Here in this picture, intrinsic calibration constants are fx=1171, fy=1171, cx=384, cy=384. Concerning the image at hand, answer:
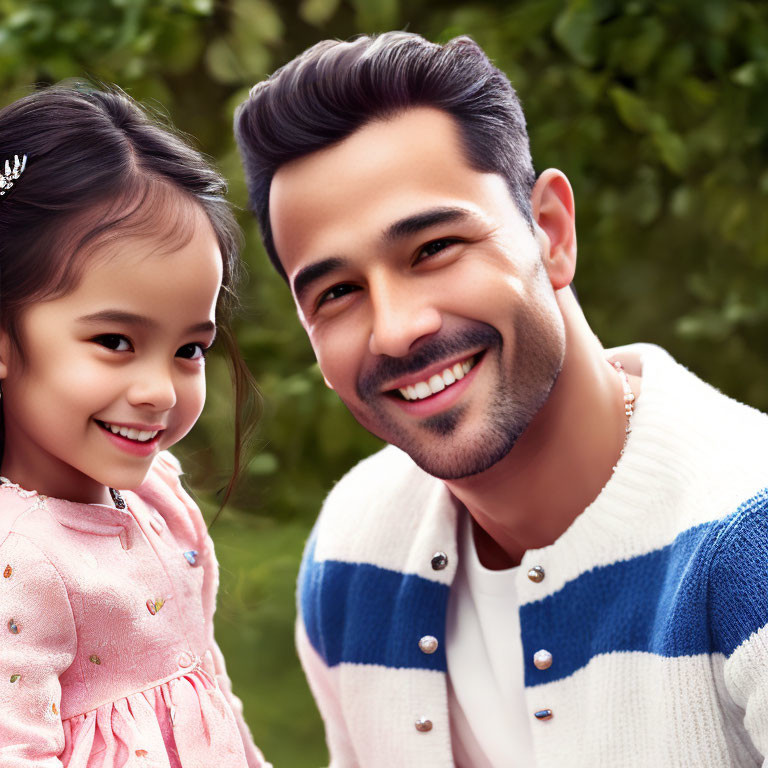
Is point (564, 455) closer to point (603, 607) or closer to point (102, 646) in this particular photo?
point (603, 607)

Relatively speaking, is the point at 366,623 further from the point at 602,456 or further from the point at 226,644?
the point at 226,644

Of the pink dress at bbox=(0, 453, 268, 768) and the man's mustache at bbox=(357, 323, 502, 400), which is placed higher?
the man's mustache at bbox=(357, 323, 502, 400)

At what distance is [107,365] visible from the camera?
1431 millimetres

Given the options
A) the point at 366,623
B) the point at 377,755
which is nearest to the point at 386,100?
the point at 366,623

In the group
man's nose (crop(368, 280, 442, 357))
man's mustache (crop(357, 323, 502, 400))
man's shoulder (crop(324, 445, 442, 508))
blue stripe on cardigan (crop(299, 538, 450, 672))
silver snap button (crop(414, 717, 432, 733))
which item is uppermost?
man's nose (crop(368, 280, 442, 357))

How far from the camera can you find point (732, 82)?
2.76 metres

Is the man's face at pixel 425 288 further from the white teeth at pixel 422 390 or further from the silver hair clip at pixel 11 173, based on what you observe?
the silver hair clip at pixel 11 173

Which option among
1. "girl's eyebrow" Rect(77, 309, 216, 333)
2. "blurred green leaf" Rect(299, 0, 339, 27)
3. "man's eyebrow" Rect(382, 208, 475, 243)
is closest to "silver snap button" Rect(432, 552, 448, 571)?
"man's eyebrow" Rect(382, 208, 475, 243)

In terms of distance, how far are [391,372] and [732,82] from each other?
1.50 metres

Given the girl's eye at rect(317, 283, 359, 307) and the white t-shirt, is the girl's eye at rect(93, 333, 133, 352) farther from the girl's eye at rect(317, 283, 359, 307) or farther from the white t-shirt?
the white t-shirt

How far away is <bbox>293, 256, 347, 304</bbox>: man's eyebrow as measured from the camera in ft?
5.53

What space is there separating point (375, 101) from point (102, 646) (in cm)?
85

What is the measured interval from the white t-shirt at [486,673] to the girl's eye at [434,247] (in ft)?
1.78

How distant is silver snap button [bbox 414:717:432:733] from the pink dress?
33 centimetres
